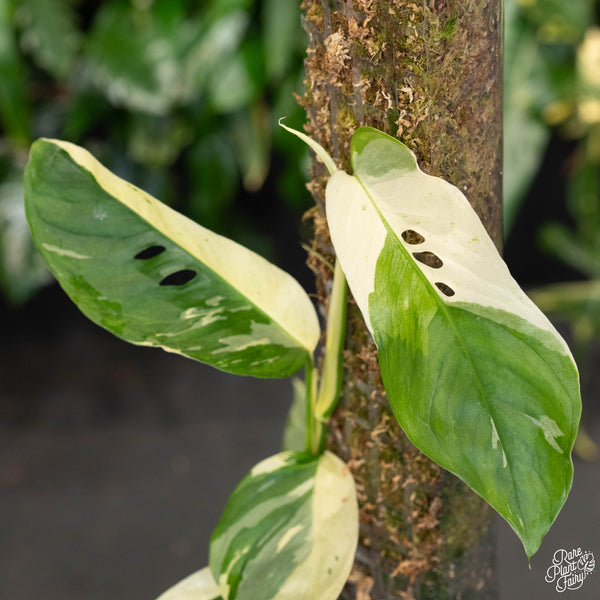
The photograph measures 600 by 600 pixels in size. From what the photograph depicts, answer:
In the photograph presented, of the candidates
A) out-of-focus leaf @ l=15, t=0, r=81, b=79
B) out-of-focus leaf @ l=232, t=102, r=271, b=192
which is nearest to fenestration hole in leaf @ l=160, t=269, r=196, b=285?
out-of-focus leaf @ l=232, t=102, r=271, b=192

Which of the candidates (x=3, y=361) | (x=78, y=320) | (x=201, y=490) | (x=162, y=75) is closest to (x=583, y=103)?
(x=162, y=75)

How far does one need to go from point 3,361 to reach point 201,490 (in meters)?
0.70

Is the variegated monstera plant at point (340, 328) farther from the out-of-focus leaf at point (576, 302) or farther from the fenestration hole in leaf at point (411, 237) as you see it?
the out-of-focus leaf at point (576, 302)

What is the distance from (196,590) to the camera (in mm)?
453

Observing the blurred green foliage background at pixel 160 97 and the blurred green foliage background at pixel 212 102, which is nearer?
the blurred green foliage background at pixel 212 102

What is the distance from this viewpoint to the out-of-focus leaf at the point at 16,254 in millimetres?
1549

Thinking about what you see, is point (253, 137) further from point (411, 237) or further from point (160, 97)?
point (411, 237)

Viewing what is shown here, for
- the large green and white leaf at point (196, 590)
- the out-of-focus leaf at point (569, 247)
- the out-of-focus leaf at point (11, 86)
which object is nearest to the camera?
the large green and white leaf at point (196, 590)

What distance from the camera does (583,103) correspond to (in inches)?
53.0

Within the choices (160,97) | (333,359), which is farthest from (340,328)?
(160,97)

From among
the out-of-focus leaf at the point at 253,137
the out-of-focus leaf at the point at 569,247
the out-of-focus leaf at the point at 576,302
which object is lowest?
the out-of-focus leaf at the point at 576,302

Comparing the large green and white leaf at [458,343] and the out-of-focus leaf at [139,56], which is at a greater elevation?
the out-of-focus leaf at [139,56]

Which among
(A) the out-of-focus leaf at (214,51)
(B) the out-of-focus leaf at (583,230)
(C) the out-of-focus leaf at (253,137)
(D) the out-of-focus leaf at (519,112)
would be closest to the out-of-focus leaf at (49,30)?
(A) the out-of-focus leaf at (214,51)

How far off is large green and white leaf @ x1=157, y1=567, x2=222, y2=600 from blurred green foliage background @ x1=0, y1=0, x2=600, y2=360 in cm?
107
